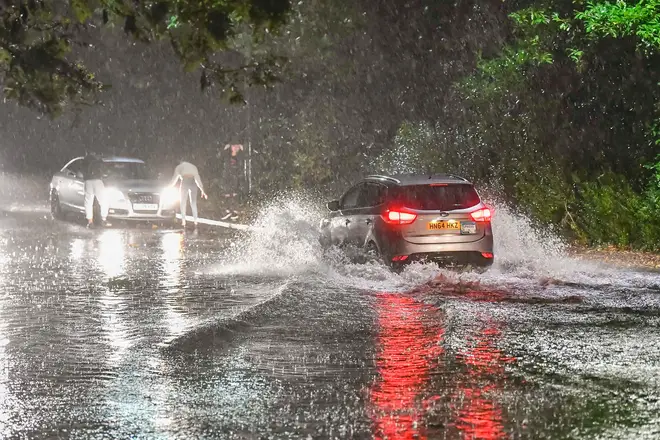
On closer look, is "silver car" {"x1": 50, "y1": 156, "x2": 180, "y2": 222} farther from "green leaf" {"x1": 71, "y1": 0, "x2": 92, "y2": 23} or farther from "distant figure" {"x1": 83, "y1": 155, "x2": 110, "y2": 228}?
"green leaf" {"x1": 71, "y1": 0, "x2": 92, "y2": 23}

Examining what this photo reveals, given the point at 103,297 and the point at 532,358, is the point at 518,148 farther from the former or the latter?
the point at 532,358

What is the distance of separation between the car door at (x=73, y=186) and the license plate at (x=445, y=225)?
14794mm

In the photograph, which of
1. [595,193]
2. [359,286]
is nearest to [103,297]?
[359,286]

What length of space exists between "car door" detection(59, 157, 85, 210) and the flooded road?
11.0 metres

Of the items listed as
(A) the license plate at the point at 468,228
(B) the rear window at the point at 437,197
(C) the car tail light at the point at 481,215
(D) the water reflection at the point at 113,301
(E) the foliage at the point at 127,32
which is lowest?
(D) the water reflection at the point at 113,301

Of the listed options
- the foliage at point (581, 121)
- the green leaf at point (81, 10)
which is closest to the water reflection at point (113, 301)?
the green leaf at point (81, 10)

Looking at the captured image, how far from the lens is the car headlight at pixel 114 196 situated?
92.5 feet

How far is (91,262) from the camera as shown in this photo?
64.2 feet

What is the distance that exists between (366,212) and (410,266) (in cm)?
107

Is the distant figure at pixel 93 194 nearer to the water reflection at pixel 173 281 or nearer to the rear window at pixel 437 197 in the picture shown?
the water reflection at pixel 173 281

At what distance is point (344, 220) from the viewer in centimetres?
1770

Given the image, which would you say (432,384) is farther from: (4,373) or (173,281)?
(173,281)

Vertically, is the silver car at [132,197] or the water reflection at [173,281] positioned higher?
the silver car at [132,197]

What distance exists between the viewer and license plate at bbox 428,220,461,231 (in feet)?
54.0
